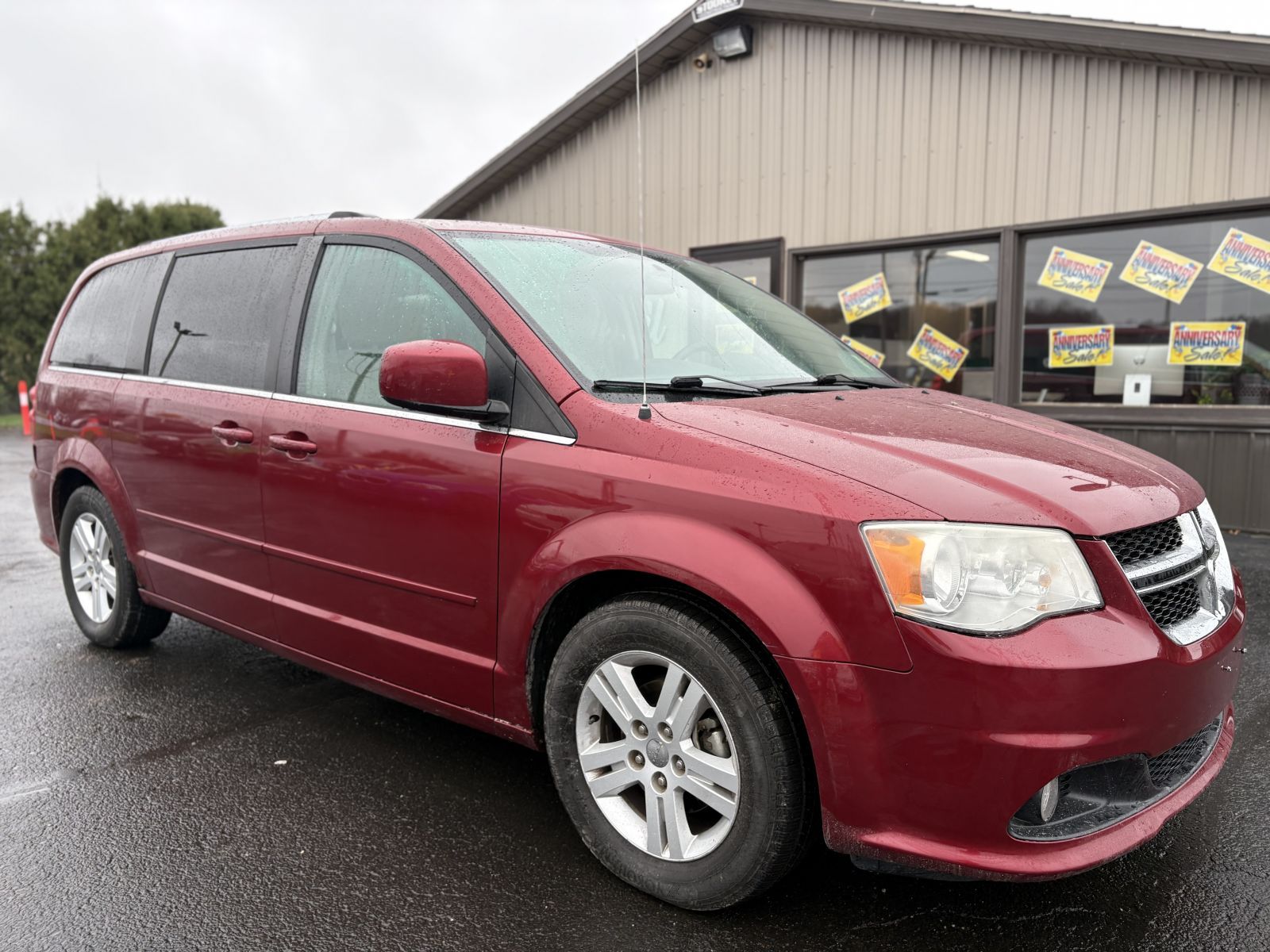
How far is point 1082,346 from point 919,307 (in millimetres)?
1374

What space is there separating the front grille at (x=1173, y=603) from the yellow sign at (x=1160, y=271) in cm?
538

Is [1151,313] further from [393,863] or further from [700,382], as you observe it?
[393,863]

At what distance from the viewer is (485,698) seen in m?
2.67

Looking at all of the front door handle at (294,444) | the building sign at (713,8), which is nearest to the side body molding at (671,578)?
the front door handle at (294,444)

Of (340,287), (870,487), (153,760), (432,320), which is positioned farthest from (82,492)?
(870,487)

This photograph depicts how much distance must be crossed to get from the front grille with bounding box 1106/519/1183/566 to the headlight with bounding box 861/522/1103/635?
0.13 meters

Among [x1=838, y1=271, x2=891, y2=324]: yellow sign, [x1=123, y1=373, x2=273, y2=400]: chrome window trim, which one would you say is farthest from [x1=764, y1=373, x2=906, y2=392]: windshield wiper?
[x1=838, y1=271, x2=891, y2=324]: yellow sign

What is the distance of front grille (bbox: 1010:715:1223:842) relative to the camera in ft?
6.44

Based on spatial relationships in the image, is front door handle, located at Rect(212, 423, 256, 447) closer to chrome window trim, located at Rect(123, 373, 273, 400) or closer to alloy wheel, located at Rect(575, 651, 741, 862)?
chrome window trim, located at Rect(123, 373, 273, 400)

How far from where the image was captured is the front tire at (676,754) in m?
2.10

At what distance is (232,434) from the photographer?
10.8 feet

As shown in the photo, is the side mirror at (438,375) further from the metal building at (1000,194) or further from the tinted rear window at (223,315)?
the metal building at (1000,194)

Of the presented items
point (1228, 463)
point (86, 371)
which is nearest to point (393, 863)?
point (86, 371)

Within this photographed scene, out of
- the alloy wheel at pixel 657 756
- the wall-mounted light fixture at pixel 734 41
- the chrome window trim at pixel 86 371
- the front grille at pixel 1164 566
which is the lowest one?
the alloy wheel at pixel 657 756
